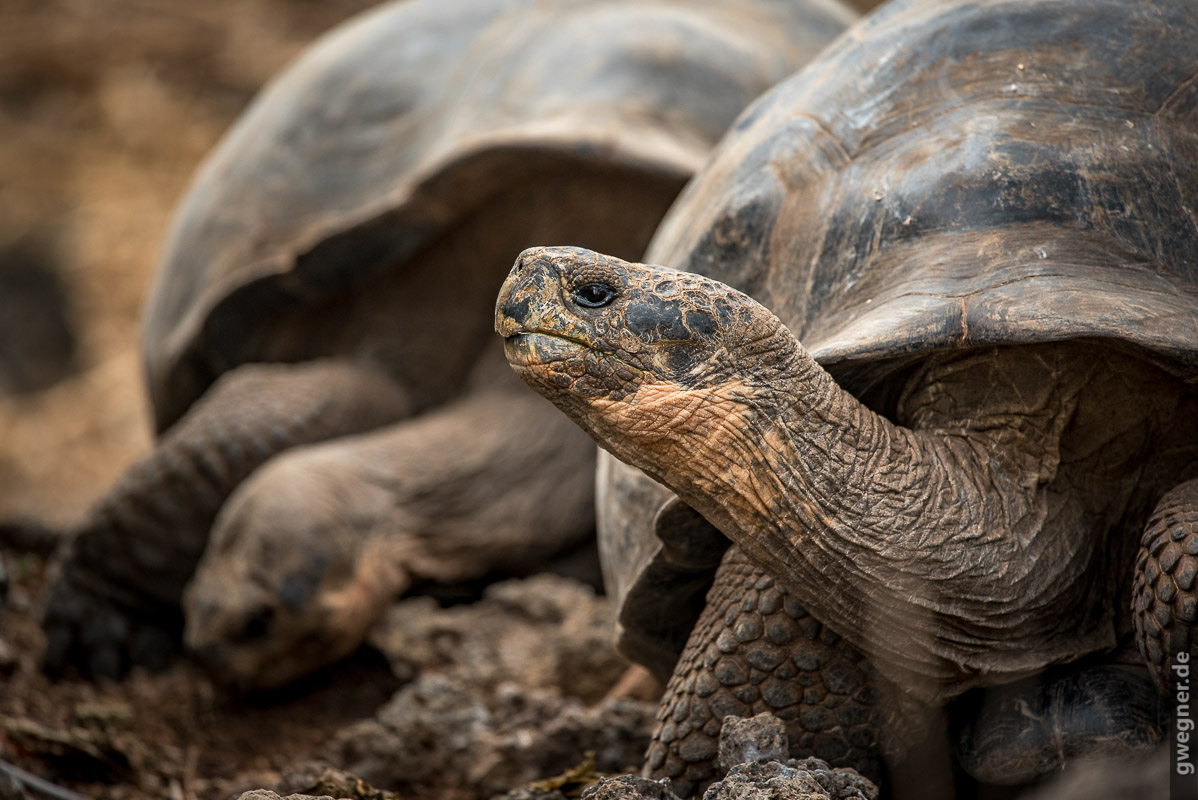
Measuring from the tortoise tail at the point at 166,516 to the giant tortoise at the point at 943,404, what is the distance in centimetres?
178

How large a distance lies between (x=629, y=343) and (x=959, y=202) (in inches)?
22.5

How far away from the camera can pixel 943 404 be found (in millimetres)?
1958

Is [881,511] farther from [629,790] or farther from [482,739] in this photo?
[482,739]

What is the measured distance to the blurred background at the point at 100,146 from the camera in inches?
316

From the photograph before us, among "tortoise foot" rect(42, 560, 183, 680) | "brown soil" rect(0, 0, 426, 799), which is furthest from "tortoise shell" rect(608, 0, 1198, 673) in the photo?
"brown soil" rect(0, 0, 426, 799)

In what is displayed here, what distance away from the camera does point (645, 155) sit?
329 centimetres

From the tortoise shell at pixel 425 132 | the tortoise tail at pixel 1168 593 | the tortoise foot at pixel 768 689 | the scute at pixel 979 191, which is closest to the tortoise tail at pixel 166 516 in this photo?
the tortoise shell at pixel 425 132

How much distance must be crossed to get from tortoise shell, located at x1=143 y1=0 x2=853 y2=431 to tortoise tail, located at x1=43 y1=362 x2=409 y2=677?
1.11 feet

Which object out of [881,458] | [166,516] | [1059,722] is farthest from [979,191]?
[166,516]

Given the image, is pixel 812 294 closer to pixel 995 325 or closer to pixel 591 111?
pixel 995 325

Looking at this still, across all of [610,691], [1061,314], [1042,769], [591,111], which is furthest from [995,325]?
[591,111]

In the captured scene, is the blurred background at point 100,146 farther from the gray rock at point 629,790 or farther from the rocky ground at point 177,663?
the gray rock at point 629,790

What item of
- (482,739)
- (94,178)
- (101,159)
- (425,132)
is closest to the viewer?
(482,739)

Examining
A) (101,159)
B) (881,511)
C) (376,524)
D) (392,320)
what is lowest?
(881,511)
